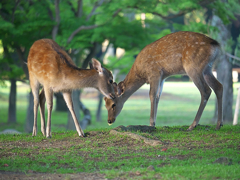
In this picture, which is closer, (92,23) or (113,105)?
(113,105)

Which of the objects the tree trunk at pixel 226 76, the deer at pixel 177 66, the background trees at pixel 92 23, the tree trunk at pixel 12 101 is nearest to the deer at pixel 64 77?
the deer at pixel 177 66

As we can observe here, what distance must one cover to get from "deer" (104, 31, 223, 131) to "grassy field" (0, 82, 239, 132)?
32.5 feet

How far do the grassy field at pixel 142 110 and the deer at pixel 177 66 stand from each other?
991cm

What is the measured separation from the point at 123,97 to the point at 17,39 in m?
7.99

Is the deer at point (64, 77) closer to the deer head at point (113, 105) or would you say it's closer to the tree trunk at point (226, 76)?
the deer head at point (113, 105)

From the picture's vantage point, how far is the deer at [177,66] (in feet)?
25.6

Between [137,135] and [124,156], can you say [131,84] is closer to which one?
[137,135]

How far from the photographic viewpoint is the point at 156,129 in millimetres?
8180

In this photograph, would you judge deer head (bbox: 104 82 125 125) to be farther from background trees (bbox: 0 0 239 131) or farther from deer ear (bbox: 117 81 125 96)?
background trees (bbox: 0 0 239 131)

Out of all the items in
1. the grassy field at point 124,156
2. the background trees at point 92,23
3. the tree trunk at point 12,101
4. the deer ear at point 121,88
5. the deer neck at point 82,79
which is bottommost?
the tree trunk at point 12,101

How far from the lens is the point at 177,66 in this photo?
811cm

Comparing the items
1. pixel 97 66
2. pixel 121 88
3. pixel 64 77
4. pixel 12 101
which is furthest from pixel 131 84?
pixel 12 101

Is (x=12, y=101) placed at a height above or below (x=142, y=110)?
above

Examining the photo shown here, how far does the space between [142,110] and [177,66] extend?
65.5ft
